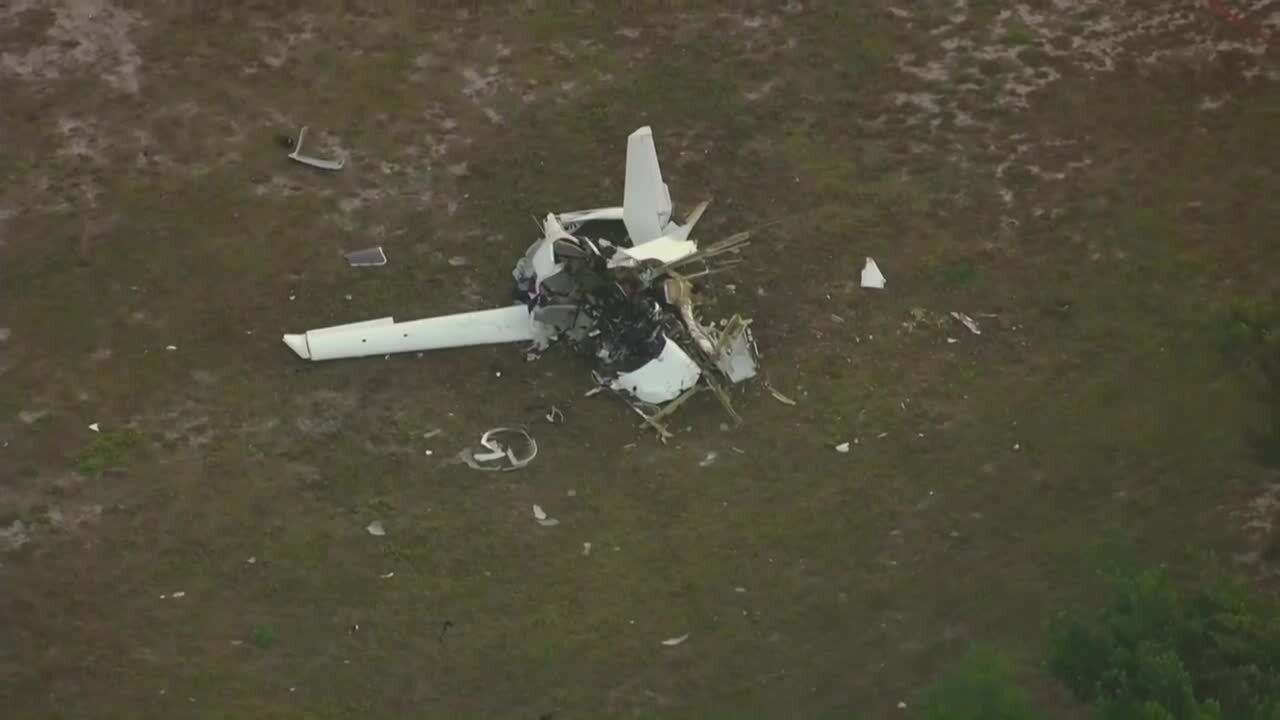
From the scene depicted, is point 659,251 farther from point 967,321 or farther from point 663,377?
point 967,321

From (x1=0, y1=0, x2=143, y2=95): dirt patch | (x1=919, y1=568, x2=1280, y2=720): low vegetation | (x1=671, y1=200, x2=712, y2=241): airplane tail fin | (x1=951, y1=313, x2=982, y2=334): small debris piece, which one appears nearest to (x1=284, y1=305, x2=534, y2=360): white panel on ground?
(x1=671, y1=200, x2=712, y2=241): airplane tail fin

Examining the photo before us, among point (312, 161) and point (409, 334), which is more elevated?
point (312, 161)

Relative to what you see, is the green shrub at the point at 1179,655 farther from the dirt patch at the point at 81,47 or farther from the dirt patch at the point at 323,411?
the dirt patch at the point at 81,47

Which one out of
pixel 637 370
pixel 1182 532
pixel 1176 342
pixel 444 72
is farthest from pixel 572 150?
pixel 1182 532

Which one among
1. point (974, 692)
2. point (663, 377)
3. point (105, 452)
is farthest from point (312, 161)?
point (974, 692)

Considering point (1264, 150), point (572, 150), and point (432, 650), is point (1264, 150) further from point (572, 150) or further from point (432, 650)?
point (432, 650)

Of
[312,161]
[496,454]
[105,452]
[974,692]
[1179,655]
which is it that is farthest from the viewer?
[312,161]
